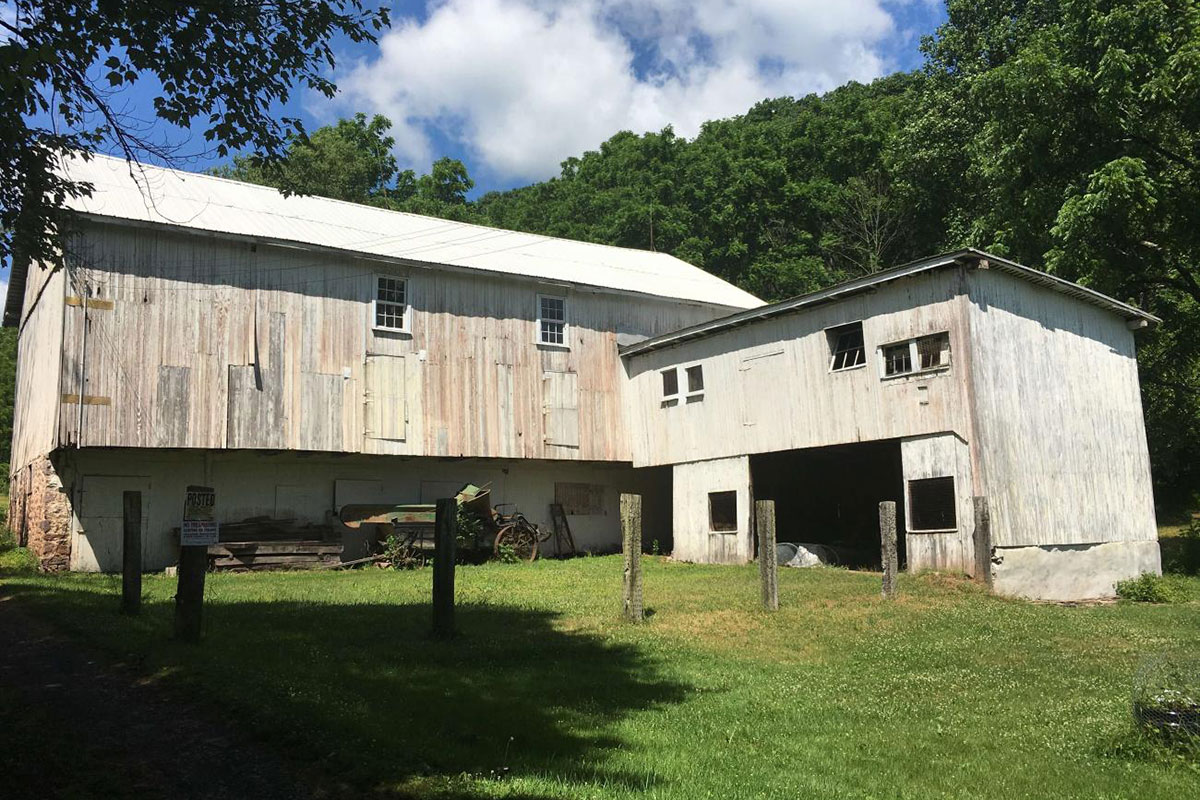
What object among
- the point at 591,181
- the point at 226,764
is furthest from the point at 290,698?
the point at 591,181

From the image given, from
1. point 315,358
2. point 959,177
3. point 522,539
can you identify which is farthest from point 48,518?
point 959,177

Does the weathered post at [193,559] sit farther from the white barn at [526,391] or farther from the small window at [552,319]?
the small window at [552,319]

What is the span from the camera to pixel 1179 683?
7148 millimetres

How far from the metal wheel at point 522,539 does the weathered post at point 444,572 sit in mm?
14057

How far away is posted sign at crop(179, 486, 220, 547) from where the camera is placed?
9.89m

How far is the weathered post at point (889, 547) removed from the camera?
50.3ft

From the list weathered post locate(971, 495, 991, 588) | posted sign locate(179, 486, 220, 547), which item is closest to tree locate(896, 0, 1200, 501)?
weathered post locate(971, 495, 991, 588)

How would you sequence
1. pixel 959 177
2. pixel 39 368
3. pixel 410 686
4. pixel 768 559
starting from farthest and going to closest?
pixel 959 177 < pixel 39 368 < pixel 768 559 < pixel 410 686

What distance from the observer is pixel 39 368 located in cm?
2417

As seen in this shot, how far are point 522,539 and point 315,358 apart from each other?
291 inches

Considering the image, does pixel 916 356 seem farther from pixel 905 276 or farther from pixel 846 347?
pixel 846 347

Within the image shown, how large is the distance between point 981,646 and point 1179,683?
473 centimetres

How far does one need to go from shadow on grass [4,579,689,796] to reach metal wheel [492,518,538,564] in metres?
11.8

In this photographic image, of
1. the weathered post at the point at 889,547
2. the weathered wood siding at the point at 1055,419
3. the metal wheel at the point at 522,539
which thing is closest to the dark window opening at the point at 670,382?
the metal wheel at the point at 522,539
